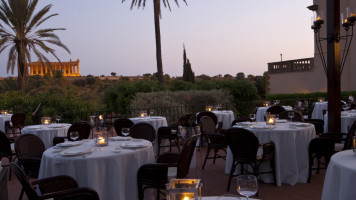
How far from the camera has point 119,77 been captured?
47656 millimetres

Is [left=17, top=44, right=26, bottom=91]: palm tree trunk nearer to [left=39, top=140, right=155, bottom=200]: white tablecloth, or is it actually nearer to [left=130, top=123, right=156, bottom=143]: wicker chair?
[left=130, top=123, right=156, bottom=143]: wicker chair

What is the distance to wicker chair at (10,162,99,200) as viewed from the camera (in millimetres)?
2840

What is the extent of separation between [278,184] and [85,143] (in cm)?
316

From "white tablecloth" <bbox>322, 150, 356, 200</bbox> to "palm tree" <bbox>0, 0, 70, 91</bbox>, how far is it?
16894mm

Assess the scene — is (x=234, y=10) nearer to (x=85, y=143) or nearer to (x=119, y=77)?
(x=85, y=143)

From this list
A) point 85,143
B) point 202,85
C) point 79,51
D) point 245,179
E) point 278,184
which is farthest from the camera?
point 79,51

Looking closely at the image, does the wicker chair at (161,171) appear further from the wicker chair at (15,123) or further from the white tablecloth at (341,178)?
the wicker chair at (15,123)

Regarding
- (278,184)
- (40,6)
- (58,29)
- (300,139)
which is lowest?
Result: (278,184)

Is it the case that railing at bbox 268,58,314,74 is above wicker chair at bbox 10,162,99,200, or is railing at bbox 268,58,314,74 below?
above

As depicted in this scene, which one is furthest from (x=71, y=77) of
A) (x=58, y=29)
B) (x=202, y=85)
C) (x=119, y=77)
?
(x=202, y=85)

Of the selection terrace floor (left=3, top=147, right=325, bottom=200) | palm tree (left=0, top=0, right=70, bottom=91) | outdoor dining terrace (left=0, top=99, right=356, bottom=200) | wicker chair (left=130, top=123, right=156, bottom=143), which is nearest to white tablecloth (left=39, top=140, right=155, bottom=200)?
outdoor dining terrace (left=0, top=99, right=356, bottom=200)

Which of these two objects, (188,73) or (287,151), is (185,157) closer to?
(287,151)

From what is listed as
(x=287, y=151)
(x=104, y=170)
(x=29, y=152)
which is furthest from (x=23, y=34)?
(x=287, y=151)

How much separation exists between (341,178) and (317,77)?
18.8 metres
